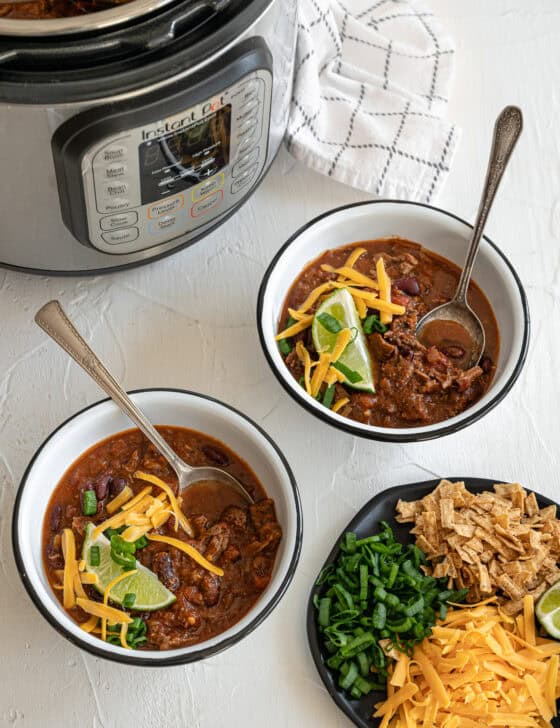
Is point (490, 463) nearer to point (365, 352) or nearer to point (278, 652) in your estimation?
point (365, 352)

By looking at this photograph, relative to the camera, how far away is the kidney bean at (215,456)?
4.78ft

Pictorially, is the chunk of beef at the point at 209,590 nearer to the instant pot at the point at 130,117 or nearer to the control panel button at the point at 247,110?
the instant pot at the point at 130,117

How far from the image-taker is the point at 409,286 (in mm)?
1607

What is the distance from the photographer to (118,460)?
146 centimetres

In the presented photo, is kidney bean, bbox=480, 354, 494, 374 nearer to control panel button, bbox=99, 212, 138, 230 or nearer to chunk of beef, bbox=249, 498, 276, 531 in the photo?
chunk of beef, bbox=249, 498, 276, 531

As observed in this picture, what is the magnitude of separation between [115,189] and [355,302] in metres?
0.45

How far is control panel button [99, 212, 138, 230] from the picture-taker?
1398 mm

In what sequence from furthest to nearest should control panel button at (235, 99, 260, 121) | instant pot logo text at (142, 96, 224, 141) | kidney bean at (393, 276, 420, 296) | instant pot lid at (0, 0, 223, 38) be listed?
kidney bean at (393, 276, 420, 296), control panel button at (235, 99, 260, 121), instant pot logo text at (142, 96, 224, 141), instant pot lid at (0, 0, 223, 38)

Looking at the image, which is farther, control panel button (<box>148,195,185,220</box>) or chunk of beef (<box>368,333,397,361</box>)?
chunk of beef (<box>368,333,397,361</box>)

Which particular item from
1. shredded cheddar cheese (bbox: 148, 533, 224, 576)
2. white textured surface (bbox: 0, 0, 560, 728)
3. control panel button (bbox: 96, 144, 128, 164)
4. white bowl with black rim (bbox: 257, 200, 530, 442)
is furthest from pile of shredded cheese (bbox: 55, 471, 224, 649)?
control panel button (bbox: 96, 144, 128, 164)

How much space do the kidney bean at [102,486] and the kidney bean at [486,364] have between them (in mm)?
622

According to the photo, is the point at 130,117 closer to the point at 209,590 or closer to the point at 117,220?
the point at 117,220

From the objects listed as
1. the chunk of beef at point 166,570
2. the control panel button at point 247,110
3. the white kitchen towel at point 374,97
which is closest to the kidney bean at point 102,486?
the chunk of beef at point 166,570

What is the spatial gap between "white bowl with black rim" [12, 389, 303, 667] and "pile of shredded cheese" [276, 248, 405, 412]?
0.47ft
